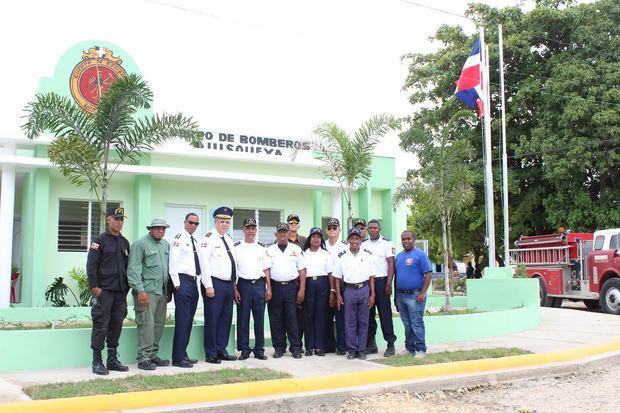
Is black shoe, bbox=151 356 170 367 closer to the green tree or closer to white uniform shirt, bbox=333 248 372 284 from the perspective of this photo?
white uniform shirt, bbox=333 248 372 284

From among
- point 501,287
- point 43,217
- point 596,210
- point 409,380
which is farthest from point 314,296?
point 596,210

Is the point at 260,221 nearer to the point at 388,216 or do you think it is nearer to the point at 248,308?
the point at 388,216

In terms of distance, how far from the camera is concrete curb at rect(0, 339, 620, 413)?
5617 mm

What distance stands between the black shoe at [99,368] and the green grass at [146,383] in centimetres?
44

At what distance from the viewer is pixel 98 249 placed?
716 centimetres

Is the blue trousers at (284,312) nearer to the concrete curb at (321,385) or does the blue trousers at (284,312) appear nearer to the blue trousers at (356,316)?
the blue trousers at (356,316)

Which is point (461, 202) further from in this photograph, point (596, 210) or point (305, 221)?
point (596, 210)

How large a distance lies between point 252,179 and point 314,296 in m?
7.38

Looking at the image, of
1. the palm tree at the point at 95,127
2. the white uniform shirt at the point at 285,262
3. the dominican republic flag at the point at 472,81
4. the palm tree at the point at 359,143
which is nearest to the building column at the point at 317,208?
the palm tree at the point at 359,143

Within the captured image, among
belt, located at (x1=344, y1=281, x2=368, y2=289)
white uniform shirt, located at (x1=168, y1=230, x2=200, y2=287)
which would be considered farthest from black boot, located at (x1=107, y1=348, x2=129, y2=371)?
belt, located at (x1=344, y1=281, x2=368, y2=289)

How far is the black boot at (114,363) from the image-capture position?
726 cm

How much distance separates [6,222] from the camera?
13492mm

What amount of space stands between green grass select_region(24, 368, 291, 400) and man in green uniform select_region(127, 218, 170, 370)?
66 cm

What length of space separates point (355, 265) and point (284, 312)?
1129 millimetres
